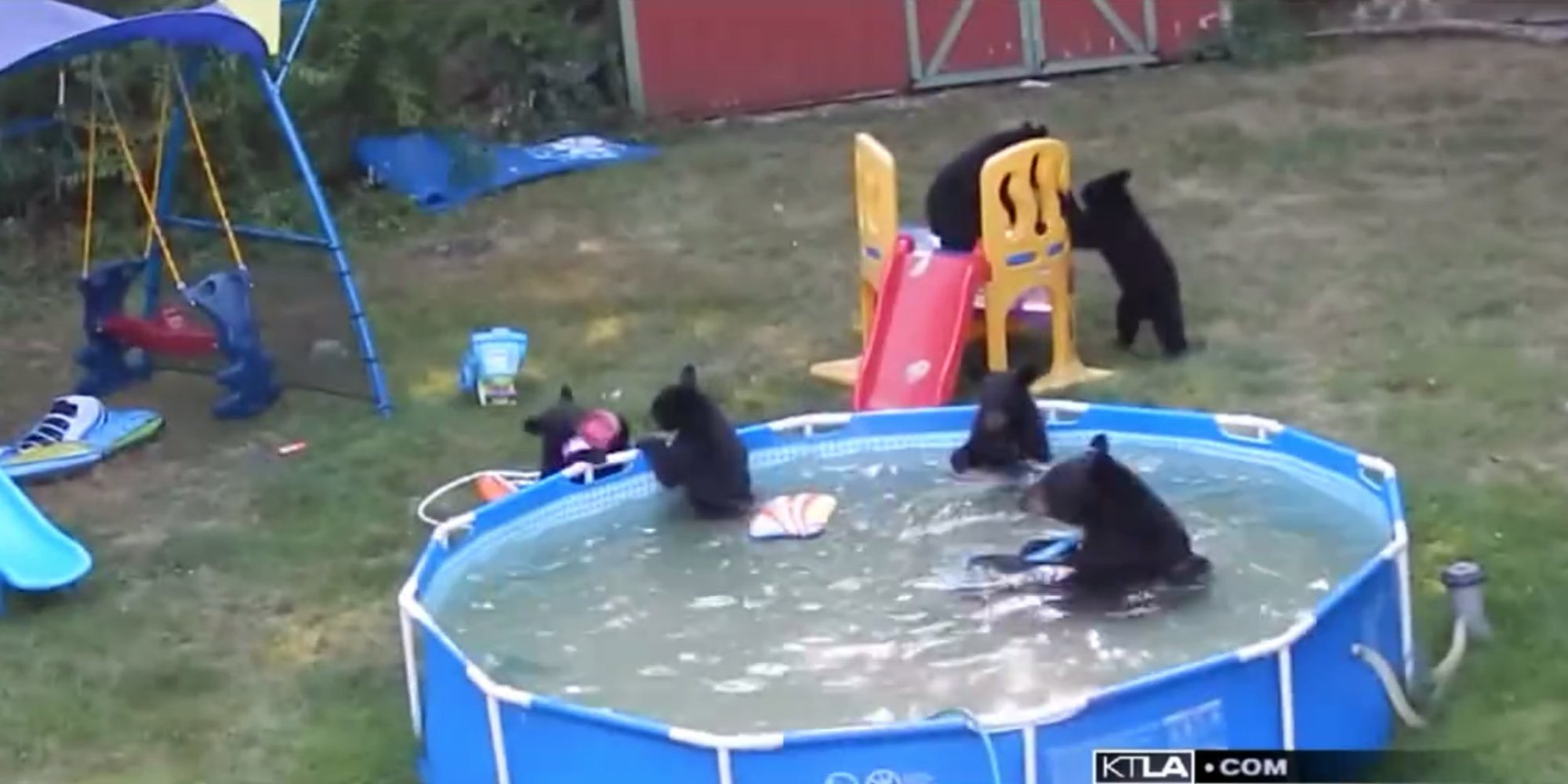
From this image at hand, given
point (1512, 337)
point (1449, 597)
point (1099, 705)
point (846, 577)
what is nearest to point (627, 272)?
point (1512, 337)

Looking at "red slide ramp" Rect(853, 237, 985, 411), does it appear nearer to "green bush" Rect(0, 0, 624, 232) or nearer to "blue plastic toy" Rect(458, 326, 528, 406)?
"blue plastic toy" Rect(458, 326, 528, 406)

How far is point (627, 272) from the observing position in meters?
9.72

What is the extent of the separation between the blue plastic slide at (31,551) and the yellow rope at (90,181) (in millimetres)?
2959

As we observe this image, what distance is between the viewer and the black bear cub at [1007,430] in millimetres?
6082

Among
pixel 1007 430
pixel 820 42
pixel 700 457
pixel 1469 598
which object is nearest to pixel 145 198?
pixel 700 457

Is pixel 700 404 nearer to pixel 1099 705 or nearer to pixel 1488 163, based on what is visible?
pixel 1099 705

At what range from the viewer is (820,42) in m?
13.6

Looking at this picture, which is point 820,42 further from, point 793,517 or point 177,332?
point 793,517

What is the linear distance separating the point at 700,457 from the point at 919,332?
1.43m

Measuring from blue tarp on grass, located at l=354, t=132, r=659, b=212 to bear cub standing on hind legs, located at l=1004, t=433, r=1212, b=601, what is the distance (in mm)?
6593

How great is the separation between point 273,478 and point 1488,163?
18.7 ft

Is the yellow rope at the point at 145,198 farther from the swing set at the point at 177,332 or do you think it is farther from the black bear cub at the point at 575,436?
the black bear cub at the point at 575,436

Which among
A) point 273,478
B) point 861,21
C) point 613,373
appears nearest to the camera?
point 273,478

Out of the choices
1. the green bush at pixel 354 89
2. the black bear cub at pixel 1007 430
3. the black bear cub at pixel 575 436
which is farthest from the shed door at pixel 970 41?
the black bear cub at pixel 1007 430
